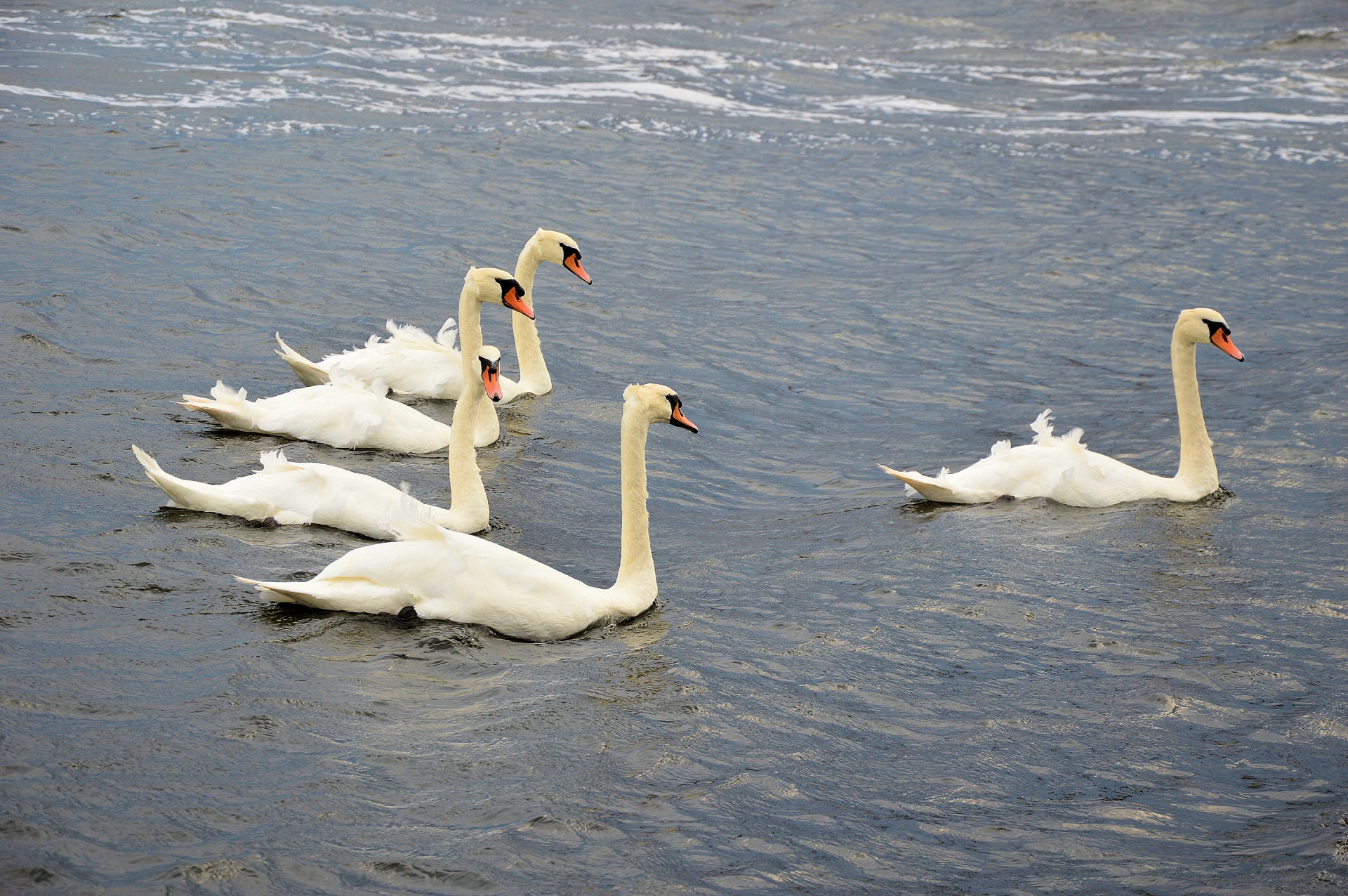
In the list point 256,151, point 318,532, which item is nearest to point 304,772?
point 318,532

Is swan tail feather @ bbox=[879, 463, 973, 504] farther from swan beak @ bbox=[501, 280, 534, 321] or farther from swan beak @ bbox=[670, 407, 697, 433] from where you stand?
swan beak @ bbox=[501, 280, 534, 321]

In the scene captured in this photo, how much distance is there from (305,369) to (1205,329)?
761 cm

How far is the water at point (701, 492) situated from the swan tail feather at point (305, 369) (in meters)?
0.54

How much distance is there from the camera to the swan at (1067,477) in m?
10.1

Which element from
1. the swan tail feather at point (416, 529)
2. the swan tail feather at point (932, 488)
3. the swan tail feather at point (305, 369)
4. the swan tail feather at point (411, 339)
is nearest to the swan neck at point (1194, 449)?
the swan tail feather at point (932, 488)

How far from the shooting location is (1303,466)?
10922 mm

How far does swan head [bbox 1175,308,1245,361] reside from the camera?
35.8ft

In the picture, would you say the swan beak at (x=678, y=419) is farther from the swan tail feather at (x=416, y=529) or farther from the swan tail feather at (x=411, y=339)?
the swan tail feather at (x=411, y=339)

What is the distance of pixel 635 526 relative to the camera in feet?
26.2

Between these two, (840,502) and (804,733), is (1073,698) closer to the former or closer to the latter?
(804,733)

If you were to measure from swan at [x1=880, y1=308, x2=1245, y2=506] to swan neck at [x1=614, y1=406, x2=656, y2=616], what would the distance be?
8.05 ft

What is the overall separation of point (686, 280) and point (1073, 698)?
1007 cm

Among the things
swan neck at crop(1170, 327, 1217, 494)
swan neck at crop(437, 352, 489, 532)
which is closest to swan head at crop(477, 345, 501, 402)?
swan neck at crop(437, 352, 489, 532)

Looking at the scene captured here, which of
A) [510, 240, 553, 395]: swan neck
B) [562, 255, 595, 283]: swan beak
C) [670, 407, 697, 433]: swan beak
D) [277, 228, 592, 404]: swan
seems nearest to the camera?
[670, 407, 697, 433]: swan beak
